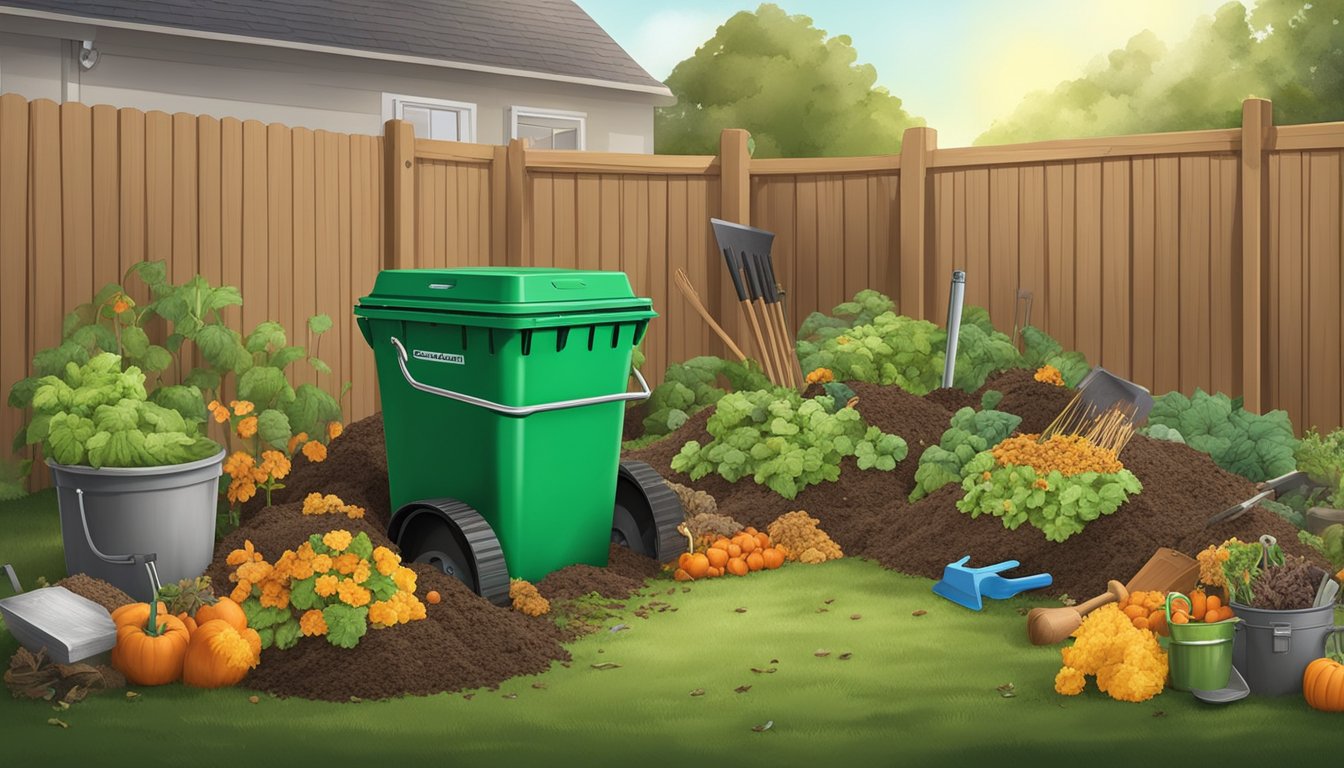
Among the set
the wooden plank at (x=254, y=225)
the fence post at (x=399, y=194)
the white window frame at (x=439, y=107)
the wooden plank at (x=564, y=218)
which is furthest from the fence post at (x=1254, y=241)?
the white window frame at (x=439, y=107)

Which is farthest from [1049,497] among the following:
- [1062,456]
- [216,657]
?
[216,657]

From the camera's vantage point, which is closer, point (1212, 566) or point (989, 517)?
point (1212, 566)

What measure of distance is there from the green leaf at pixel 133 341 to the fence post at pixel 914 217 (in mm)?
4623

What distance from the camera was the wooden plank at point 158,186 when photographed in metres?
7.43

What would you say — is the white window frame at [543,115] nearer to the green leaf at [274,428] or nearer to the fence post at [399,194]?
the fence post at [399,194]

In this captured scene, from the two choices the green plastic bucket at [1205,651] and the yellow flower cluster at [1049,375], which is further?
the yellow flower cluster at [1049,375]

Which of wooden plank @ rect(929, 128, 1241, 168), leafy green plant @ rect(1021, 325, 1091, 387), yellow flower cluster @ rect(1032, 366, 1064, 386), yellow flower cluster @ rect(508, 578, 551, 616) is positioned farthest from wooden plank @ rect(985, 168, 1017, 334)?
yellow flower cluster @ rect(508, 578, 551, 616)

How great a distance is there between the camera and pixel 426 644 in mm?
4352

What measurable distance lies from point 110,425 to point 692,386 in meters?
4.23

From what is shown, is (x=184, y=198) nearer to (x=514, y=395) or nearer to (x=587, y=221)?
(x=587, y=221)

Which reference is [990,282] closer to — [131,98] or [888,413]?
[888,413]

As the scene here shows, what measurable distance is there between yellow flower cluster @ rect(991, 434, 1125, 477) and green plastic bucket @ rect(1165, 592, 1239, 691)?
152 centimetres

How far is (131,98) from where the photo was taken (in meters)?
11.6

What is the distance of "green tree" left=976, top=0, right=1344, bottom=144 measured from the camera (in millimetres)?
23375
